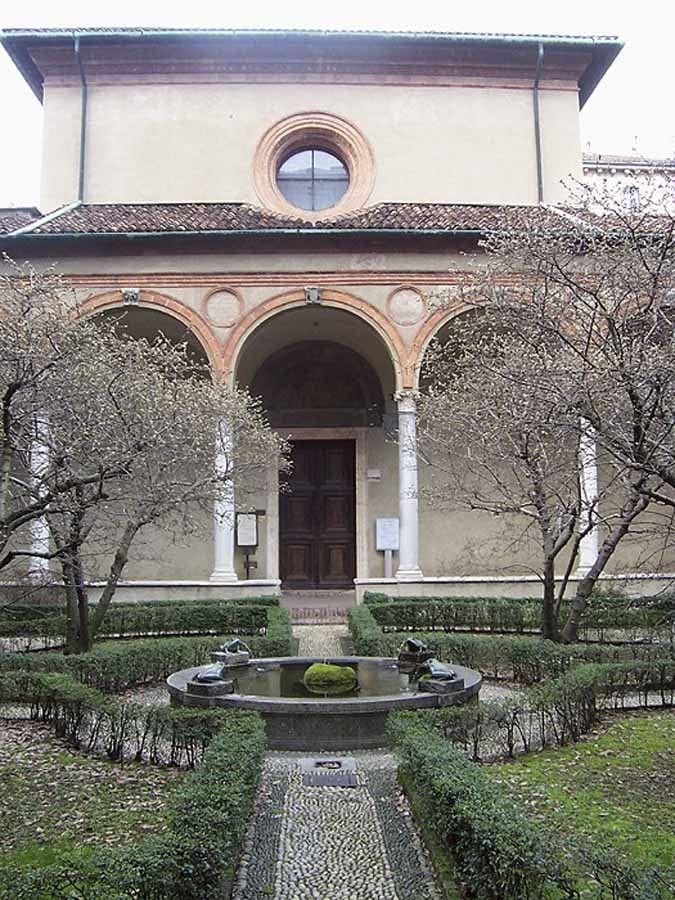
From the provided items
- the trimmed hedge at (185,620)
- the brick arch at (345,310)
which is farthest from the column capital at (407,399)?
the trimmed hedge at (185,620)

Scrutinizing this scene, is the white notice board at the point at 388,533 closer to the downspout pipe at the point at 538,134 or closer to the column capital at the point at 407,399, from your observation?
the column capital at the point at 407,399

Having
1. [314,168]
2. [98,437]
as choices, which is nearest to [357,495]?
[314,168]

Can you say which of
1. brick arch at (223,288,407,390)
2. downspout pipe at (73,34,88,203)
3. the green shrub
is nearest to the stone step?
brick arch at (223,288,407,390)

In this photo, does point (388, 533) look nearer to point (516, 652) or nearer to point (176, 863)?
point (516, 652)

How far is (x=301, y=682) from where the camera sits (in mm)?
7898

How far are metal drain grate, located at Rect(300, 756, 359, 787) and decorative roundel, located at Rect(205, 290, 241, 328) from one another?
9.40 meters

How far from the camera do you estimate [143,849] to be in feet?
11.3

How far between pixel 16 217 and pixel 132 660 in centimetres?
1051

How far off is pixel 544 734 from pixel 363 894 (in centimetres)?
311

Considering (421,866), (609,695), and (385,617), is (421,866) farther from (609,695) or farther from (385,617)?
(385,617)

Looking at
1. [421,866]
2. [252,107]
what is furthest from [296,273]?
[421,866]

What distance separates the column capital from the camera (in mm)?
14633

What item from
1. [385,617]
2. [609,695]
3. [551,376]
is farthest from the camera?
[385,617]

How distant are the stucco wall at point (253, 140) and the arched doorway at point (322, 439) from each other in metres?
3.36
